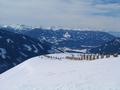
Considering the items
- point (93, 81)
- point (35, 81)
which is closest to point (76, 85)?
point (93, 81)

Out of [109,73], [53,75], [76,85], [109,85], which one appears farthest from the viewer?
[53,75]

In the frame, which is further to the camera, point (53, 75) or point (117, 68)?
point (53, 75)

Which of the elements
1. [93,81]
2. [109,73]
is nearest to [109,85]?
[93,81]

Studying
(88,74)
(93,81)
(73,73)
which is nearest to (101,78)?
(93,81)

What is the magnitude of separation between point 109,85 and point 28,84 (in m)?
12.5

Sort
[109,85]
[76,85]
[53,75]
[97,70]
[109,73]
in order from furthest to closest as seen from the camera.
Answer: [53,75], [97,70], [109,73], [76,85], [109,85]

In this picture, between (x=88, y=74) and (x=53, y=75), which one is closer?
(x=88, y=74)

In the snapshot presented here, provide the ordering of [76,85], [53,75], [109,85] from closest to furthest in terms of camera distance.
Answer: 1. [109,85]
2. [76,85]
3. [53,75]

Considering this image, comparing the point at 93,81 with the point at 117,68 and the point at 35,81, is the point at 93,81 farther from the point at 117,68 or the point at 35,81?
the point at 35,81

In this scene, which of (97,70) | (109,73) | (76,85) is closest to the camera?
(76,85)

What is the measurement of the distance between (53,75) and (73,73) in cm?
353

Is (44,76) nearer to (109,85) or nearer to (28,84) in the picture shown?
(28,84)

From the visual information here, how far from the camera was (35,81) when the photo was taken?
42.1m

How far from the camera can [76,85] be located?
3384 centimetres
